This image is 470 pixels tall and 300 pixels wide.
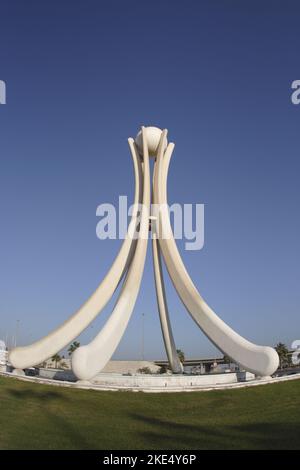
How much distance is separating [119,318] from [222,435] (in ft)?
25.8

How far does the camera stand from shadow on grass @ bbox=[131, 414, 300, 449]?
6.57 metres

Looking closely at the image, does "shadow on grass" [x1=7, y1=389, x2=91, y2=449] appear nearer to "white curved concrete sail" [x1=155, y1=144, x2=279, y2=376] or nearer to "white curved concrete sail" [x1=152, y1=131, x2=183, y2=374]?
"white curved concrete sail" [x1=155, y1=144, x2=279, y2=376]

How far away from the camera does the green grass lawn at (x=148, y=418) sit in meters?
6.75

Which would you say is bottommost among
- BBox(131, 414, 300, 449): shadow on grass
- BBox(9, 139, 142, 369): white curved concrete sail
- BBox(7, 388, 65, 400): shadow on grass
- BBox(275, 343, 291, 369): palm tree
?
BBox(275, 343, 291, 369): palm tree

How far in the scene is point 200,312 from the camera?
15.5m

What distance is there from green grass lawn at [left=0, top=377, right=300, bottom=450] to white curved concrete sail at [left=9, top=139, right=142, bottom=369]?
0.95 metres

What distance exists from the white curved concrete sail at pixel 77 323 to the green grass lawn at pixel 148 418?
3.11 ft

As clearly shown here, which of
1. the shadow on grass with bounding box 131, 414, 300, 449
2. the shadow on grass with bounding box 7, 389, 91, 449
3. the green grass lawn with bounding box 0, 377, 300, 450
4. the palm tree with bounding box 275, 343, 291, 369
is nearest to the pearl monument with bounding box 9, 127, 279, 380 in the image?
the green grass lawn with bounding box 0, 377, 300, 450

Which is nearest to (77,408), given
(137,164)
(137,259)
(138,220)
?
(137,259)

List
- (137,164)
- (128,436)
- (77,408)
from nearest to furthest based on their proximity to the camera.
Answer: (128,436) → (77,408) → (137,164)

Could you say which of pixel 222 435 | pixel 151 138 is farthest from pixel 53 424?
pixel 151 138
